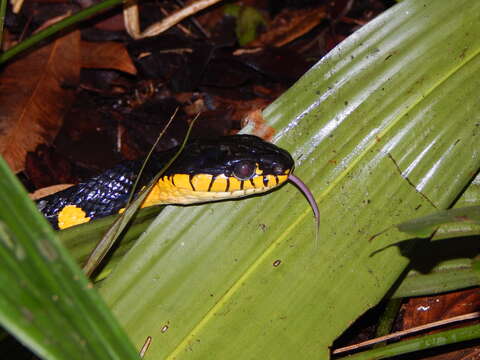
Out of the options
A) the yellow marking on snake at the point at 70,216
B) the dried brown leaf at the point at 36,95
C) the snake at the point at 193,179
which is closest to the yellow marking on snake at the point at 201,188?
the snake at the point at 193,179

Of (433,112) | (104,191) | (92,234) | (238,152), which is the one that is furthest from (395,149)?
(104,191)

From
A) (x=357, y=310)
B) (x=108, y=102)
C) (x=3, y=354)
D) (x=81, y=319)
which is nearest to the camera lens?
(x=81, y=319)

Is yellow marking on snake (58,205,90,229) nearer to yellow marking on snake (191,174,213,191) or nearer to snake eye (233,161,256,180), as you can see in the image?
yellow marking on snake (191,174,213,191)

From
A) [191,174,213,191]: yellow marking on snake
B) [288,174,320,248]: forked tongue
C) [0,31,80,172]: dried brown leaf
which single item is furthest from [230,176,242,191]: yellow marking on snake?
[0,31,80,172]: dried brown leaf

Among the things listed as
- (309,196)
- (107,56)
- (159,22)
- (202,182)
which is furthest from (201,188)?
(159,22)

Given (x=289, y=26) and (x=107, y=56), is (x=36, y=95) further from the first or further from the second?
(x=289, y=26)

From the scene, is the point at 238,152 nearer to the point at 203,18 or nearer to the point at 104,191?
the point at 104,191
